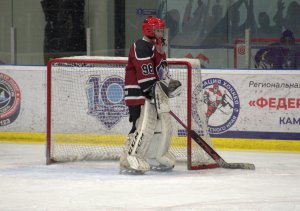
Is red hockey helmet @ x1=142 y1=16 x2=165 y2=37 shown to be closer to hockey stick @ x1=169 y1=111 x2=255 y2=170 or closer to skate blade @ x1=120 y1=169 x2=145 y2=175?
hockey stick @ x1=169 y1=111 x2=255 y2=170

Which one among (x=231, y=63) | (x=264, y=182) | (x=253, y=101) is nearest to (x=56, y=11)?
(x=231, y=63)

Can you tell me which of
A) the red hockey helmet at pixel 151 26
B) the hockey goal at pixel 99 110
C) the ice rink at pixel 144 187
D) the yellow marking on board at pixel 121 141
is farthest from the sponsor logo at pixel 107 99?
the red hockey helmet at pixel 151 26

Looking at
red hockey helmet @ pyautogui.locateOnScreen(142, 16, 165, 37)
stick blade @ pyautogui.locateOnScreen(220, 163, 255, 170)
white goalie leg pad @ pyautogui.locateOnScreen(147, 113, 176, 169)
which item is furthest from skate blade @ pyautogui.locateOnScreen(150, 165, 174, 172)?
red hockey helmet @ pyautogui.locateOnScreen(142, 16, 165, 37)

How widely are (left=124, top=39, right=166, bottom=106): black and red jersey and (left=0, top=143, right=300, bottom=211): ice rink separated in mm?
678

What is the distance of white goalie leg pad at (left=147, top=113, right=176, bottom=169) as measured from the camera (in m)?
7.77

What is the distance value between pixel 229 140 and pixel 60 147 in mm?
2037

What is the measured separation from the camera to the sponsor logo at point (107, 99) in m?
9.10

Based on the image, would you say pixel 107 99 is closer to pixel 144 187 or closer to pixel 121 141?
pixel 121 141

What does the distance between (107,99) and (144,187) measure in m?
2.19

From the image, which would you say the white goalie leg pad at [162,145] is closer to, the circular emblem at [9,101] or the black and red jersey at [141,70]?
the black and red jersey at [141,70]

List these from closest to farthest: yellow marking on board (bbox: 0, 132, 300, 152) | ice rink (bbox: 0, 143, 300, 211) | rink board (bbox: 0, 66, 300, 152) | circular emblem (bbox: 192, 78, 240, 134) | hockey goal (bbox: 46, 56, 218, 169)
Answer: ice rink (bbox: 0, 143, 300, 211) → hockey goal (bbox: 46, 56, 218, 169) → yellow marking on board (bbox: 0, 132, 300, 152) → rink board (bbox: 0, 66, 300, 152) → circular emblem (bbox: 192, 78, 240, 134)

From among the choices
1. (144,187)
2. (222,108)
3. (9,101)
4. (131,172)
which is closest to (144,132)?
(131,172)

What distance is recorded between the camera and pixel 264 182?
7.36 meters

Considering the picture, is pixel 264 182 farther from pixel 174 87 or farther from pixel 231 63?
pixel 231 63
